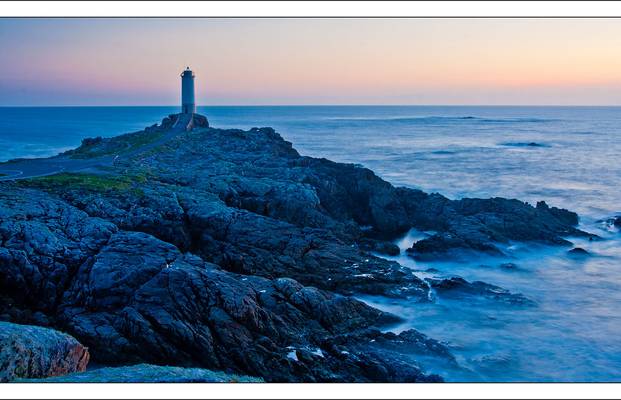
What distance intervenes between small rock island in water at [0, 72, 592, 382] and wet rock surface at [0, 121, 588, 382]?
0.06 meters

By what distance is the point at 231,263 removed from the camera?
20625mm

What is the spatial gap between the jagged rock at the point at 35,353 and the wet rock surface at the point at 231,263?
2.58m

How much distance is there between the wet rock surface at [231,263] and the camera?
15.1 m

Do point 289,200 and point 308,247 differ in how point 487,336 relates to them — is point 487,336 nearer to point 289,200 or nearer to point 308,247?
point 308,247

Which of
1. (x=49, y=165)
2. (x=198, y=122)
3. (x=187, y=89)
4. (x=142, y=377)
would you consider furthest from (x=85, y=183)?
(x=187, y=89)

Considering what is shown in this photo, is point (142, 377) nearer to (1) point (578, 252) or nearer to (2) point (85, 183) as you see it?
(2) point (85, 183)

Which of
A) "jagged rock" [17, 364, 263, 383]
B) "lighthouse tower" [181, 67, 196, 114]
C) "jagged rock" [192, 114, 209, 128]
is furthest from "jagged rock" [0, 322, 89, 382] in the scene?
"lighthouse tower" [181, 67, 196, 114]

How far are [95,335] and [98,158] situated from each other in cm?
2317

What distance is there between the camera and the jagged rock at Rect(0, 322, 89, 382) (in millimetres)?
10862

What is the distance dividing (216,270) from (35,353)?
7.01 metres

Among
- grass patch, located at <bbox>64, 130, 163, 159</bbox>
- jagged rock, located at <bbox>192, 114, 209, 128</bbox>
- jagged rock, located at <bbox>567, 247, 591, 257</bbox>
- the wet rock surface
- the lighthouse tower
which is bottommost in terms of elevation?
jagged rock, located at <bbox>567, 247, 591, 257</bbox>

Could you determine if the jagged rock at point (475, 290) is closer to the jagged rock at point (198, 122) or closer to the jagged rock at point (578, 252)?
the jagged rock at point (578, 252)

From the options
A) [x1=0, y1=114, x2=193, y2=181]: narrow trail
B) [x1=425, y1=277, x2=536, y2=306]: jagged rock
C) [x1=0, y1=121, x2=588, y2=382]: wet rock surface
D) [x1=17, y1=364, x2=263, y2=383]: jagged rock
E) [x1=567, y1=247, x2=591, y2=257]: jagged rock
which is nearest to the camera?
[x1=17, y1=364, x2=263, y2=383]: jagged rock

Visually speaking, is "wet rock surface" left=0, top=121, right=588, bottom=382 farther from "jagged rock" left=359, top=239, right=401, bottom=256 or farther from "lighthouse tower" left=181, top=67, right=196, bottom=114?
"lighthouse tower" left=181, top=67, right=196, bottom=114
